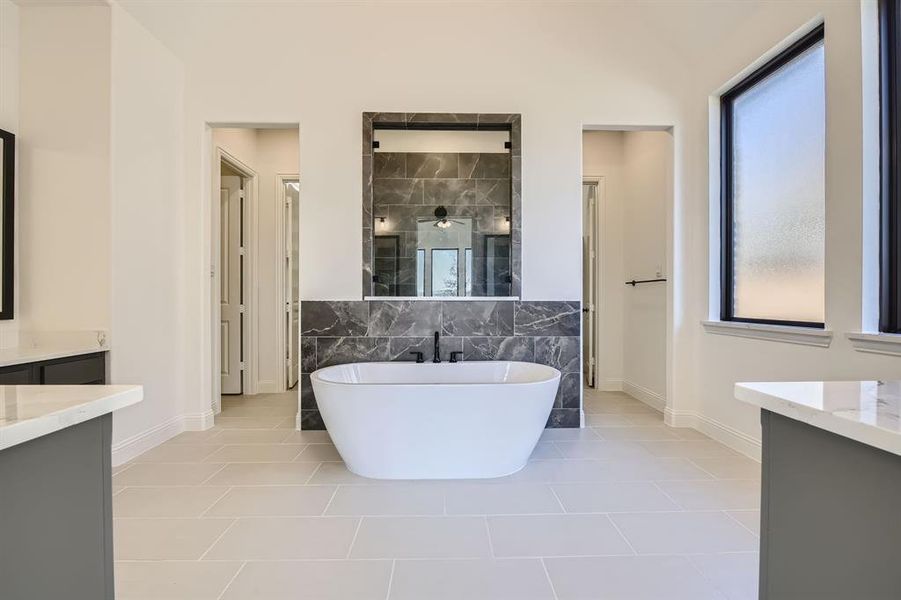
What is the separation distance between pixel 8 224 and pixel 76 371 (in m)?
0.92

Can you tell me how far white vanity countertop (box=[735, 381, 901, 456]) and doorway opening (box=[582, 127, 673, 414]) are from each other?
2.83 m

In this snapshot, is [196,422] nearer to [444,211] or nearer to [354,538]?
[354,538]

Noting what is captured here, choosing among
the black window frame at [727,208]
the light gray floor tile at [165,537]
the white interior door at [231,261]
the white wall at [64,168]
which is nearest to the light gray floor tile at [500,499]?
the light gray floor tile at [165,537]

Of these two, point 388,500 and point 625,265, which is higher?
point 625,265

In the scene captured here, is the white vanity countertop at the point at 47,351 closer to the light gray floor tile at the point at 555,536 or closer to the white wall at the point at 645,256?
the light gray floor tile at the point at 555,536

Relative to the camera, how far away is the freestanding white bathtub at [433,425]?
7.57 feet

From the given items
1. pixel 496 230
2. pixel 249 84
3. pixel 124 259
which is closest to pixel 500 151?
pixel 496 230

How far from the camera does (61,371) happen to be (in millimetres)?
2215

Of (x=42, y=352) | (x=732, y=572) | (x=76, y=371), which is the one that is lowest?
(x=732, y=572)

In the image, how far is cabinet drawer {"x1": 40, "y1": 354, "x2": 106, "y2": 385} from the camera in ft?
7.04

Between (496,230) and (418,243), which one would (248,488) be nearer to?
(418,243)

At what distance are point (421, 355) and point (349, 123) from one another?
5.79 ft

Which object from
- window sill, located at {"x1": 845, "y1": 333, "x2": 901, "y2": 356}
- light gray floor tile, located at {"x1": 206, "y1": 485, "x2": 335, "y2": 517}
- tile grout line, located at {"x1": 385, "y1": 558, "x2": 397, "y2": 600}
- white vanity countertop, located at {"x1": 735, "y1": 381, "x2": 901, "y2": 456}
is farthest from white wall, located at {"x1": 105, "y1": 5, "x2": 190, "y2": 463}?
window sill, located at {"x1": 845, "y1": 333, "x2": 901, "y2": 356}

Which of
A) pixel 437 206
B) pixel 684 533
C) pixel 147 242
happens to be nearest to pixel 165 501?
pixel 147 242
